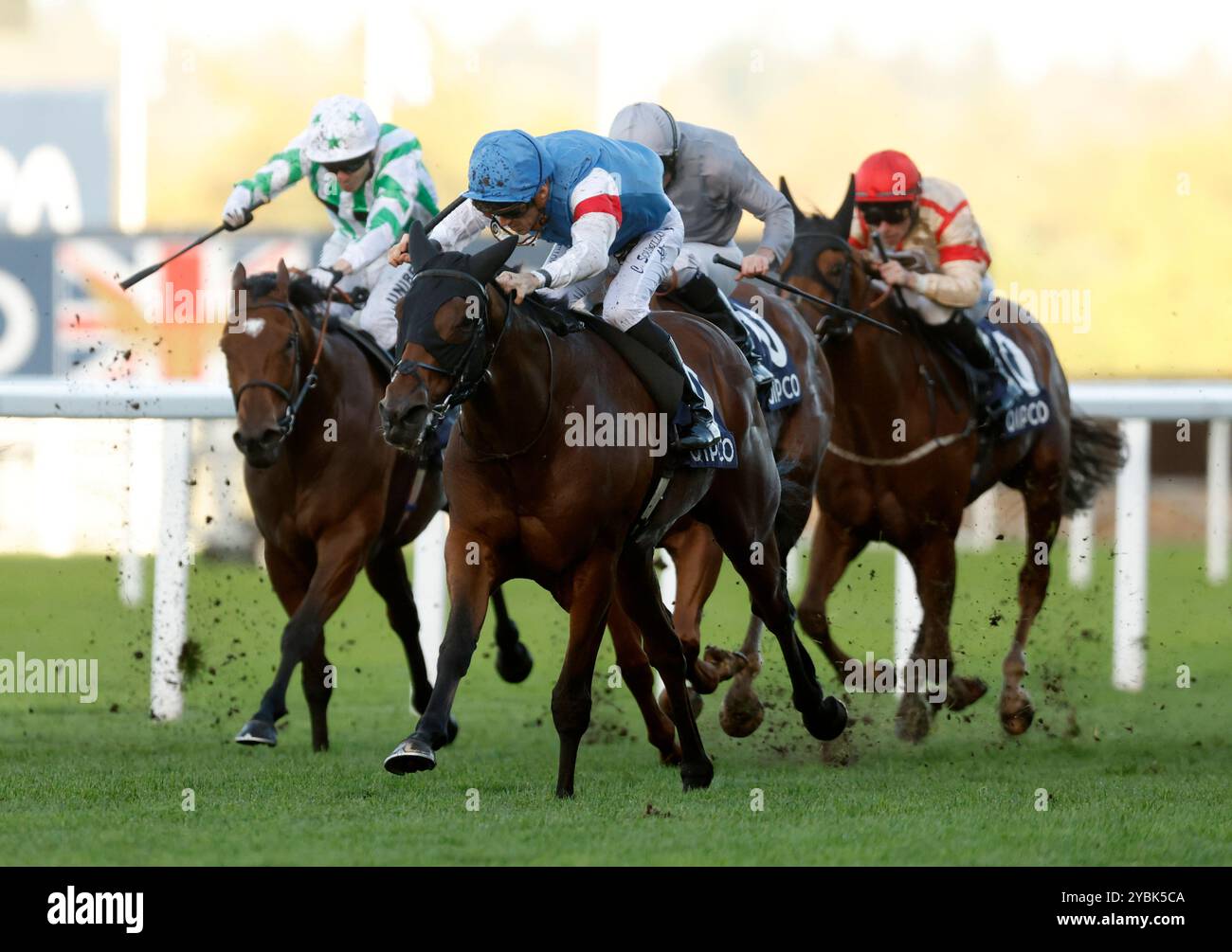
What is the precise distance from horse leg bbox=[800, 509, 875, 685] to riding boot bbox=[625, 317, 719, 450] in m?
1.82

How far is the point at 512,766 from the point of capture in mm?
6590

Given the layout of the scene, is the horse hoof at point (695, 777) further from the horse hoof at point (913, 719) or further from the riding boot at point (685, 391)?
the horse hoof at point (913, 719)

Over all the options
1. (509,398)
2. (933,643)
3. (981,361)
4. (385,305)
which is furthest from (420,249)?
(981,361)

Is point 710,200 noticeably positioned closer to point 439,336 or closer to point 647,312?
point 647,312

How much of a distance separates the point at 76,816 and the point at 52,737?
2.37 m

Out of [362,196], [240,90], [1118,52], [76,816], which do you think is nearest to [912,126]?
[1118,52]

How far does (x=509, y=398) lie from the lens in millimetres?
5195

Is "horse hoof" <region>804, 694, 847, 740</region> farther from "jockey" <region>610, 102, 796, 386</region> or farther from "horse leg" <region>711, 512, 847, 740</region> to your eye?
"jockey" <region>610, 102, 796, 386</region>

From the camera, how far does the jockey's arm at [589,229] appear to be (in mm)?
5152

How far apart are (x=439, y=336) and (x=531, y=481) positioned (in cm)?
57

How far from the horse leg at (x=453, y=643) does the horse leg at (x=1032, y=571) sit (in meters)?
2.98

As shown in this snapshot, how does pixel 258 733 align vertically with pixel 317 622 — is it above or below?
below

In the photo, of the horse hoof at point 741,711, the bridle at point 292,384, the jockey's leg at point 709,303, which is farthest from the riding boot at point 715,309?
the bridle at point 292,384

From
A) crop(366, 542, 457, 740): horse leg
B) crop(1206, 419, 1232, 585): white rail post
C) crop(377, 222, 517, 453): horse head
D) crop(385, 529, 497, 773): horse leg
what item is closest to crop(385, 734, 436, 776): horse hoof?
crop(385, 529, 497, 773): horse leg
